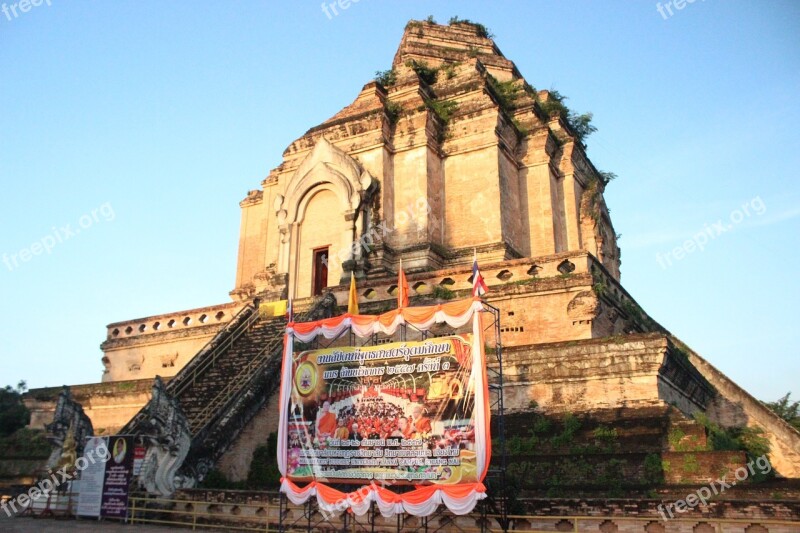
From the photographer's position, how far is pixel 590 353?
14.0 metres

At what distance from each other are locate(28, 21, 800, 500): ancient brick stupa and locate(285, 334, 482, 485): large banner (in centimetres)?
238

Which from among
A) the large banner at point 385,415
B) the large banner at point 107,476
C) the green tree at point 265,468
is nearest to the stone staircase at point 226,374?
the green tree at point 265,468

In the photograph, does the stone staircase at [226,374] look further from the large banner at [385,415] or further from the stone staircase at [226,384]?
the large banner at [385,415]

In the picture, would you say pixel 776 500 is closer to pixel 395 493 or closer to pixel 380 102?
pixel 395 493

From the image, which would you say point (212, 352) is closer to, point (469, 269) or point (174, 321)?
point (174, 321)

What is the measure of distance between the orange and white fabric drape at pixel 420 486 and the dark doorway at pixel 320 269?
421 inches

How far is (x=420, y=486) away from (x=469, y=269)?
7751mm

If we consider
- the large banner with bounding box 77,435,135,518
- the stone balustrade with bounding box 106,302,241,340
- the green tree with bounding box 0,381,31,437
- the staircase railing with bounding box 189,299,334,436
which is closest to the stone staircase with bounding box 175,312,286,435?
the staircase railing with bounding box 189,299,334,436

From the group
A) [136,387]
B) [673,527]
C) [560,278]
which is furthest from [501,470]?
[136,387]

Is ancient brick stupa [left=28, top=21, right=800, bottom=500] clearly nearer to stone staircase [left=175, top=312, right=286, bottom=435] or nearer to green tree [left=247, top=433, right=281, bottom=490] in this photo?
stone staircase [left=175, top=312, right=286, bottom=435]

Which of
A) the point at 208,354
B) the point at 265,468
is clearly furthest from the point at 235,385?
the point at 265,468

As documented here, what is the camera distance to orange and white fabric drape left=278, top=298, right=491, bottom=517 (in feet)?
33.2

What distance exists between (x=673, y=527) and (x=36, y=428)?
20420 millimetres

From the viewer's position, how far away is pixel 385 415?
11.2m
